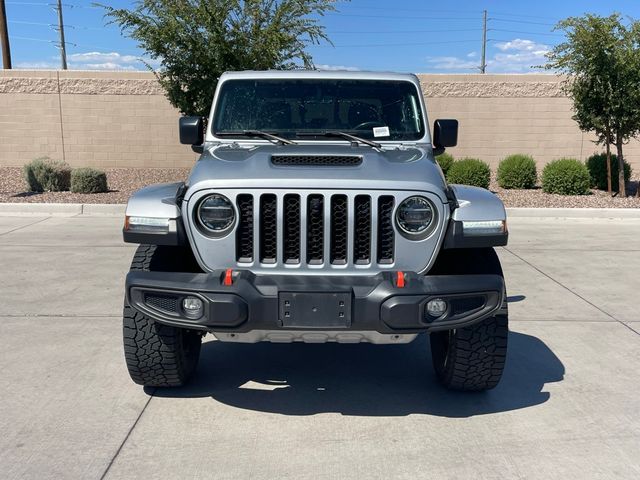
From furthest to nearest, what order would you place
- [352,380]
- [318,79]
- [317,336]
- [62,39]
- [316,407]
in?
[62,39]
[318,79]
[352,380]
[316,407]
[317,336]

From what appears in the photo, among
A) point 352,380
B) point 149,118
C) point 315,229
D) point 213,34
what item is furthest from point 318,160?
point 149,118

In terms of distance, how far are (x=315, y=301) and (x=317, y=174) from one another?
701mm

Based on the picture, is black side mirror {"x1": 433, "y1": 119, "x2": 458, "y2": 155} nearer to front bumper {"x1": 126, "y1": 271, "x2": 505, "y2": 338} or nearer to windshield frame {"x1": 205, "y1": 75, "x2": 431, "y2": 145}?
windshield frame {"x1": 205, "y1": 75, "x2": 431, "y2": 145}

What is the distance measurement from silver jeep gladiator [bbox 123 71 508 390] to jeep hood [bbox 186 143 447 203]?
0.01 m

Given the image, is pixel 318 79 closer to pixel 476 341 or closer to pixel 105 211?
pixel 476 341

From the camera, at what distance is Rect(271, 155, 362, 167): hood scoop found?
11.9 feet

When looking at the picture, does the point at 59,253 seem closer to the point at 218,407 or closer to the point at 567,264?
the point at 218,407

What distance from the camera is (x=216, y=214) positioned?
3.41 meters

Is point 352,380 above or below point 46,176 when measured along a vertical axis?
below

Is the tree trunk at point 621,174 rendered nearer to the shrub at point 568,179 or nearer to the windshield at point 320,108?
the shrub at point 568,179

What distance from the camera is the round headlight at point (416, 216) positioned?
3398mm

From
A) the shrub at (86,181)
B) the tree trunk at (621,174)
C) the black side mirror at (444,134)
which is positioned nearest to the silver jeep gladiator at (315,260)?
the black side mirror at (444,134)

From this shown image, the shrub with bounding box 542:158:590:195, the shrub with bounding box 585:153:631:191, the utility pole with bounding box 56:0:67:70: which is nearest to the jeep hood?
the shrub with bounding box 542:158:590:195

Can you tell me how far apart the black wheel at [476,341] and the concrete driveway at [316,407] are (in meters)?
0.19
